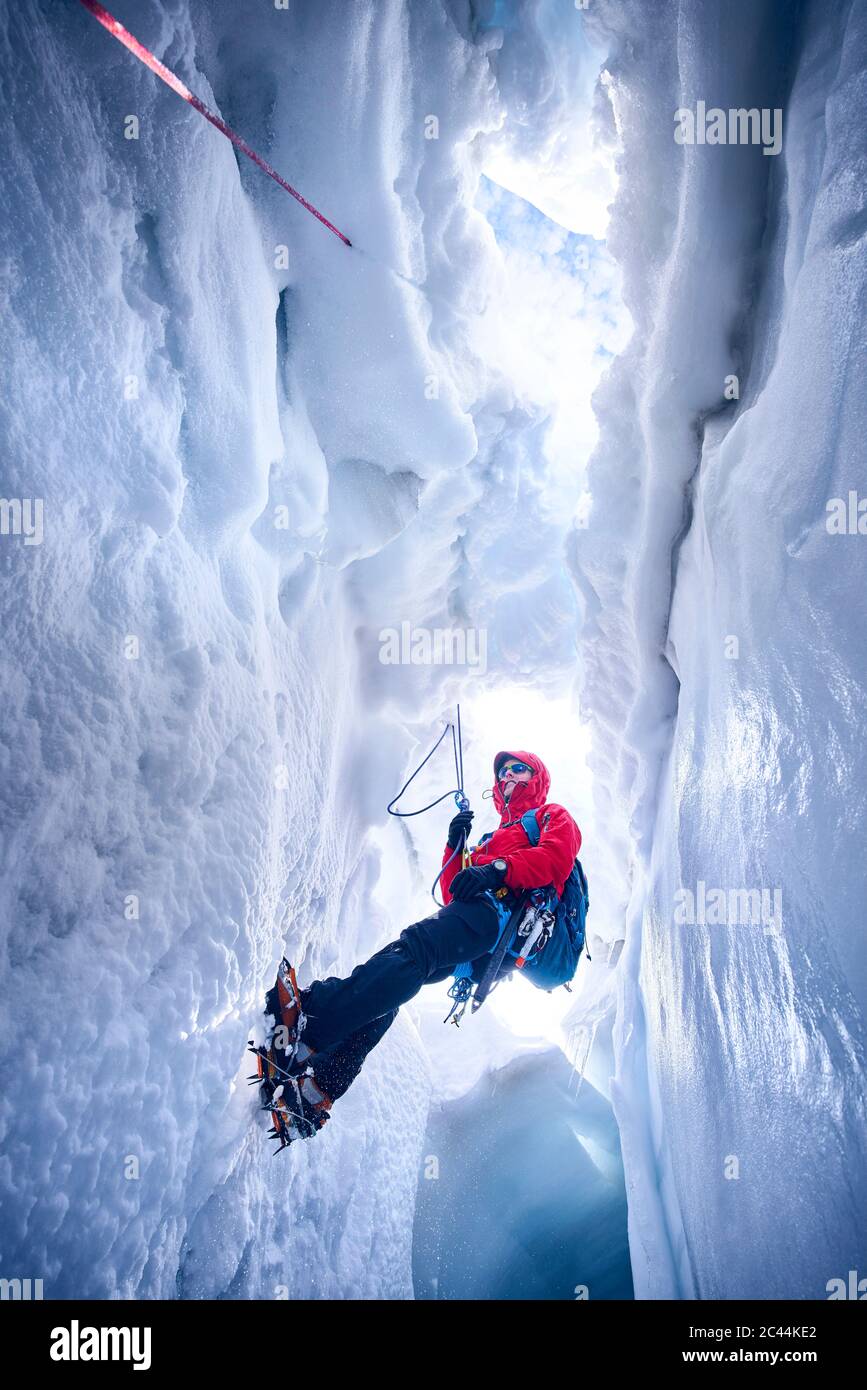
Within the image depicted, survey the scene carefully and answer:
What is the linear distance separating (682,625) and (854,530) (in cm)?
Answer: 200

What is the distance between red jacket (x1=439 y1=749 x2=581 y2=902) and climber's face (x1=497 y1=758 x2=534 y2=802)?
3 cm

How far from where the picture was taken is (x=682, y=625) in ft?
11.5

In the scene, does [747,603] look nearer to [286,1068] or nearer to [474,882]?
[474,882]

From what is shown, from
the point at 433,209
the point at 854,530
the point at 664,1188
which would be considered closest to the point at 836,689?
the point at 854,530

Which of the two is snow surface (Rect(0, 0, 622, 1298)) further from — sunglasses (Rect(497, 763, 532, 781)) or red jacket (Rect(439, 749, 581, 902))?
sunglasses (Rect(497, 763, 532, 781))

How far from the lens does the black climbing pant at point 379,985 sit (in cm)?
225

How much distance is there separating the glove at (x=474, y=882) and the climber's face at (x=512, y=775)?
1.26m

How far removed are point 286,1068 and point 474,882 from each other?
1010 millimetres

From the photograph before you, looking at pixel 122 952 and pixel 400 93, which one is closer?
pixel 122 952

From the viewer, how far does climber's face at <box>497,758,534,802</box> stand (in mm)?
4105

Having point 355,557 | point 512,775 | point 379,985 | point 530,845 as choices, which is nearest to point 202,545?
point 355,557

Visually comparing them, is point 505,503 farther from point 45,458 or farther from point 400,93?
point 45,458

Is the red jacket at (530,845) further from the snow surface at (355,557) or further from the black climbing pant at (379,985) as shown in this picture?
the snow surface at (355,557)

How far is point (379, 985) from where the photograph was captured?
2.32 meters
